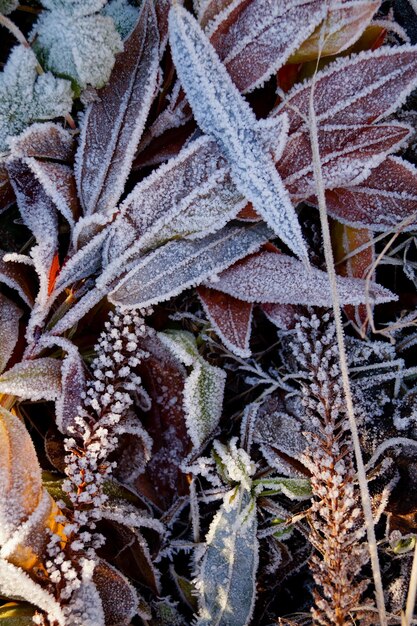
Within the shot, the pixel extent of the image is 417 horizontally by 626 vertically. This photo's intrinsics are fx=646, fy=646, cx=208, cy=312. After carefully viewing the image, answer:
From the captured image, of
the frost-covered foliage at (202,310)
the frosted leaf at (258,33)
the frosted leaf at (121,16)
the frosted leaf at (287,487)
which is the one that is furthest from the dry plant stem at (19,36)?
the frosted leaf at (287,487)

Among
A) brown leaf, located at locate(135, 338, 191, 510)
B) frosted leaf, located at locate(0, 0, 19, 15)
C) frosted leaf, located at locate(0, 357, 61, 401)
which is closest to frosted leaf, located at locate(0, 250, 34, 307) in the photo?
frosted leaf, located at locate(0, 357, 61, 401)

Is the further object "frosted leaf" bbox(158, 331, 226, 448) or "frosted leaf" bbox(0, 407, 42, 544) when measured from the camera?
"frosted leaf" bbox(158, 331, 226, 448)

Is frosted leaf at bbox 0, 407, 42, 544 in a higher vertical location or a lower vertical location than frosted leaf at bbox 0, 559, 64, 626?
higher

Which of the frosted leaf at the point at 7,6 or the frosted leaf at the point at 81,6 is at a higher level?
the frosted leaf at the point at 7,6

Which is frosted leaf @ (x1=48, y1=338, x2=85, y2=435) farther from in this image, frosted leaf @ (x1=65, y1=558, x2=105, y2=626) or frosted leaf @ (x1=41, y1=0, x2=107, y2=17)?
frosted leaf @ (x1=41, y1=0, x2=107, y2=17)

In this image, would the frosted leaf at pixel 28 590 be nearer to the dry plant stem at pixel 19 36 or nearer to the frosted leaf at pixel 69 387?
the frosted leaf at pixel 69 387

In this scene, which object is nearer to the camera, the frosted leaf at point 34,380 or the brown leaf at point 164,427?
the frosted leaf at point 34,380

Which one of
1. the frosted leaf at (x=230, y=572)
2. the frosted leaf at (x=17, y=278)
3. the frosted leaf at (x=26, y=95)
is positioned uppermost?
the frosted leaf at (x=26, y=95)
